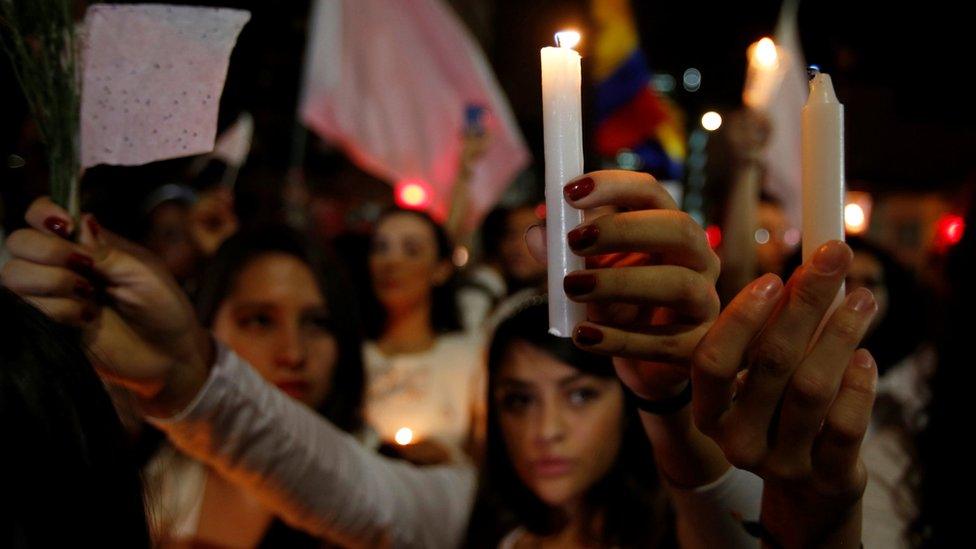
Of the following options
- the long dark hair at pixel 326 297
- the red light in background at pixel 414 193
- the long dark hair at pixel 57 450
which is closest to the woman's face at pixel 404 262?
the red light in background at pixel 414 193

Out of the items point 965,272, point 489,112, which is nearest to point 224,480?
point 965,272

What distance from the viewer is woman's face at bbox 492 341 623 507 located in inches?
75.7

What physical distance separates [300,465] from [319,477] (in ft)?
0.20

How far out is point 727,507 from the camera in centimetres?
108

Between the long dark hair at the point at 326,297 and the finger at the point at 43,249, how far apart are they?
1.23 metres

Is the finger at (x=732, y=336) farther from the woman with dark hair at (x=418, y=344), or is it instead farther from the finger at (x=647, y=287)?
the woman with dark hair at (x=418, y=344)

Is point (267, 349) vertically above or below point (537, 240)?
below

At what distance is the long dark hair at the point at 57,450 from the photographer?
716 mm

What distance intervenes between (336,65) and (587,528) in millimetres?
2731

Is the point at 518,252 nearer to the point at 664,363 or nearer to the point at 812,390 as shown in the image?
the point at 664,363

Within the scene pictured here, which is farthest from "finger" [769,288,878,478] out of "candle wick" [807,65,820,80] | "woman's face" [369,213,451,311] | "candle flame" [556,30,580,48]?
"woman's face" [369,213,451,311]

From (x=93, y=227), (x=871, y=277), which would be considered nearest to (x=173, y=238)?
(x=93, y=227)

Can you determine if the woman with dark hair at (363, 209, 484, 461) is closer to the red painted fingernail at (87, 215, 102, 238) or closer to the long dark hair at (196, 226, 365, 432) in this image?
the long dark hair at (196, 226, 365, 432)

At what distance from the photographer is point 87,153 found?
111 cm
